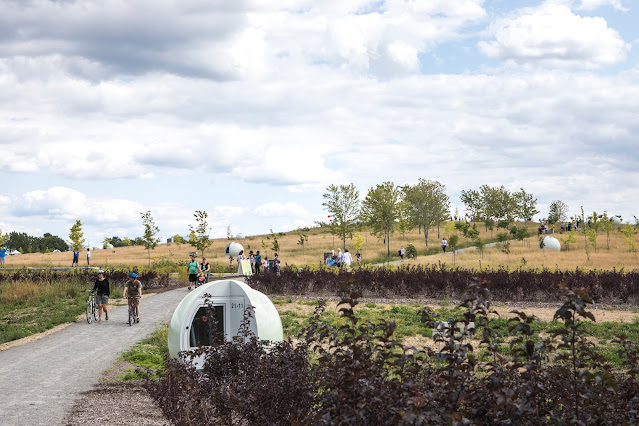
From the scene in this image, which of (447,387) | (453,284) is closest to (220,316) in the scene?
(447,387)

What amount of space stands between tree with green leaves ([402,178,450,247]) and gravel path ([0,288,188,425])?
4859 cm

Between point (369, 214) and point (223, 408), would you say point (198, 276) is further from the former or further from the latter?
point (369, 214)

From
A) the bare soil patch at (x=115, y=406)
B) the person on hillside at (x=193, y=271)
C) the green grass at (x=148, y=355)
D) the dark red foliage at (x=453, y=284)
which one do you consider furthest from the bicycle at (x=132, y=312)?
the person on hillside at (x=193, y=271)

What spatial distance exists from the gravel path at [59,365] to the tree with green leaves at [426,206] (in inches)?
1913

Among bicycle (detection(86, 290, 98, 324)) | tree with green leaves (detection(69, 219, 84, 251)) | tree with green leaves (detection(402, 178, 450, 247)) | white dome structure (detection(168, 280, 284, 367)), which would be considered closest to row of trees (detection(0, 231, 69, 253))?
tree with green leaves (detection(69, 219, 84, 251))

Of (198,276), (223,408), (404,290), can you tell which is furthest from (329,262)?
(223,408)

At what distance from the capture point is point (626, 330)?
14.0 meters

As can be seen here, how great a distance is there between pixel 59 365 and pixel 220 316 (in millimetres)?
3513

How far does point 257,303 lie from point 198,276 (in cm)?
1621

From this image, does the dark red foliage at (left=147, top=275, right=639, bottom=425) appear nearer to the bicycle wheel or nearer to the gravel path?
the gravel path

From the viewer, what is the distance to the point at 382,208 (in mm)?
53438

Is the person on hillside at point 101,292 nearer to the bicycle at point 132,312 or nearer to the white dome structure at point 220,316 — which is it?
the bicycle at point 132,312

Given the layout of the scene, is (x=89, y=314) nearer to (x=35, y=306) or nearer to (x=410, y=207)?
(x=35, y=306)

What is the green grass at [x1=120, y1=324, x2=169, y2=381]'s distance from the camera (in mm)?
10849
